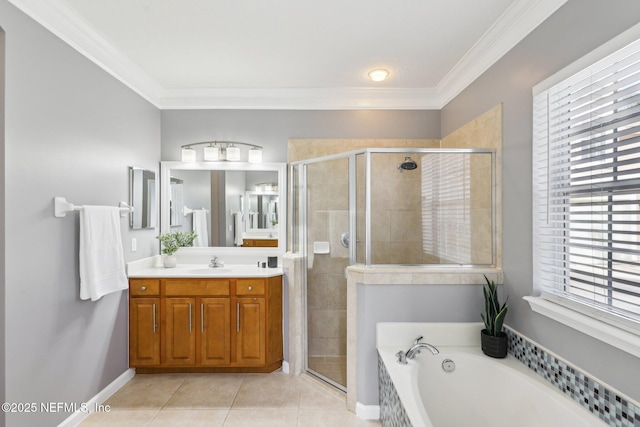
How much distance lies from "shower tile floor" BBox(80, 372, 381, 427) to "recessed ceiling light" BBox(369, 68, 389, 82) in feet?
8.33

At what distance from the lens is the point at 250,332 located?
9.20ft

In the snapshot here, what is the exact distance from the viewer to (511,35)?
2043 millimetres

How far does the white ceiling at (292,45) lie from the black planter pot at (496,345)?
1773 mm

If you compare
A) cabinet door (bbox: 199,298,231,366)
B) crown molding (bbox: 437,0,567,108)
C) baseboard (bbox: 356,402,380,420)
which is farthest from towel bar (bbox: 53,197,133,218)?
crown molding (bbox: 437,0,567,108)

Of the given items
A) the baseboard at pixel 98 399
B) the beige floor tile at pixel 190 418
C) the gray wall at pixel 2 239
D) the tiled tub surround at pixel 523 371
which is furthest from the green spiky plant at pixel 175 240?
the tiled tub surround at pixel 523 371

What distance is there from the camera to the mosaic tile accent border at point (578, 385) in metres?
1.33

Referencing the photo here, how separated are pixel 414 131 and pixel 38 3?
2877 mm

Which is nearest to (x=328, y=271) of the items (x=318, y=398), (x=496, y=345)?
(x=318, y=398)

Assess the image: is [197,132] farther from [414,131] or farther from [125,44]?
[414,131]

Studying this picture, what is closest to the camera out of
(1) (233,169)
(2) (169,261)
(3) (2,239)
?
(3) (2,239)

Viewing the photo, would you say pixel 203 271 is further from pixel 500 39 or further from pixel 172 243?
pixel 500 39

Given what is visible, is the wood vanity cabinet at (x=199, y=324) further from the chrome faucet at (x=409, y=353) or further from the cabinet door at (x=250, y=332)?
the chrome faucet at (x=409, y=353)

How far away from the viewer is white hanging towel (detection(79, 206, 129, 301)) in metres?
2.14

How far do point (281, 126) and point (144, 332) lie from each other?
217cm
